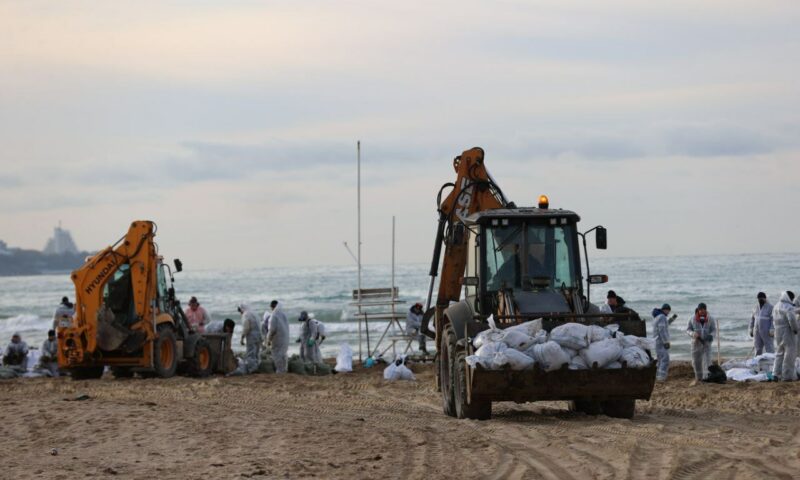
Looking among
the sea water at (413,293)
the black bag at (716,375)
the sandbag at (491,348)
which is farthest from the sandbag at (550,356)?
the sea water at (413,293)

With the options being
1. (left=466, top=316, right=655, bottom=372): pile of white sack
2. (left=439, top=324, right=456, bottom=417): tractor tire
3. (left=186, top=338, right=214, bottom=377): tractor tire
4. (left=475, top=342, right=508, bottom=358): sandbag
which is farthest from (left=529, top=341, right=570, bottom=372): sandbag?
(left=186, top=338, right=214, bottom=377): tractor tire

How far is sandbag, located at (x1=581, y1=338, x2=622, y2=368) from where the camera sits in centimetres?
1248

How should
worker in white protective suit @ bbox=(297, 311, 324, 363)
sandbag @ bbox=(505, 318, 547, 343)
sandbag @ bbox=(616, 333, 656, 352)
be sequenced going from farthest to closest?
worker in white protective suit @ bbox=(297, 311, 324, 363) < sandbag @ bbox=(616, 333, 656, 352) < sandbag @ bbox=(505, 318, 547, 343)

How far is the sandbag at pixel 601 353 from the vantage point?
1248cm

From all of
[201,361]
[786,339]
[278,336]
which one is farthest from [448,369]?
[201,361]

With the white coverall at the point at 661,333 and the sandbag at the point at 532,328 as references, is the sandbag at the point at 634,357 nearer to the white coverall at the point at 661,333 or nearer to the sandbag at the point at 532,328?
the sandbag at the point at 532,328

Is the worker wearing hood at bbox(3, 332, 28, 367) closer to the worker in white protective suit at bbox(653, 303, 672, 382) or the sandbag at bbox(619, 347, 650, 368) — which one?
the worker in white protective suit at bbox(653, 303, 672, 382)

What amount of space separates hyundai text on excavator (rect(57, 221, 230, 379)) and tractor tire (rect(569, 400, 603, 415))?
9492 millimetres

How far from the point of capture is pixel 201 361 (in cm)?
2341

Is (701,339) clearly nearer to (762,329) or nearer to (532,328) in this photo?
(762,329)

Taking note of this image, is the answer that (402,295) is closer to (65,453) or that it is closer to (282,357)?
(282,357)

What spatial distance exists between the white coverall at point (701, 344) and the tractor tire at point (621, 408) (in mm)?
7719

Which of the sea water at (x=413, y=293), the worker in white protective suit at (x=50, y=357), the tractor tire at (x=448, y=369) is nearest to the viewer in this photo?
the tractor tire at (x=448, y=369)

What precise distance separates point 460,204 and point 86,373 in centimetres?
967
